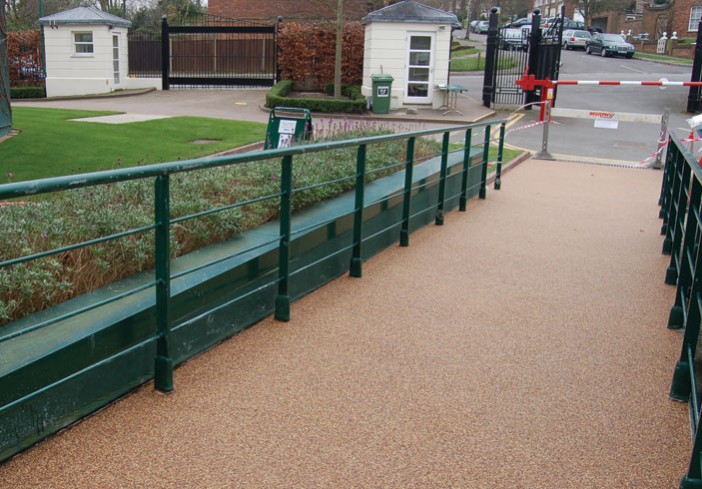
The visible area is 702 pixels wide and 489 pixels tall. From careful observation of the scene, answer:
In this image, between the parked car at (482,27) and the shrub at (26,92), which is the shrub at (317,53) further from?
the parked car at (482,27)

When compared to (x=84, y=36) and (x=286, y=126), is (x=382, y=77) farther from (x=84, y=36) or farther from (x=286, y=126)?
(x=84, y=36)

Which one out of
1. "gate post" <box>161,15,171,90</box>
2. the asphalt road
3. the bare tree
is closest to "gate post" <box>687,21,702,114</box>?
the asphalt road

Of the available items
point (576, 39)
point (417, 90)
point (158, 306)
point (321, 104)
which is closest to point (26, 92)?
point (321, 104)

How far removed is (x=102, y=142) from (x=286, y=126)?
3.79 meters

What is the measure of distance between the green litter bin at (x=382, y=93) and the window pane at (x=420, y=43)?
1.98m

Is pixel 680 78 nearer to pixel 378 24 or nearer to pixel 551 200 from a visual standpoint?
pixel 378 24

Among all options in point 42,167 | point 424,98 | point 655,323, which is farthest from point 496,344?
point 424,98

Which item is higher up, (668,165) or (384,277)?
(668,165)

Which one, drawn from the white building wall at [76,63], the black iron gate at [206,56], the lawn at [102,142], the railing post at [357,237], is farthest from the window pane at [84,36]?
the railing post at [357,237]

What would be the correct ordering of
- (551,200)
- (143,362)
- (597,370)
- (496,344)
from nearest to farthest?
1. (143,362)
2. (597,370)
3. (496,344)
4. (551,200)

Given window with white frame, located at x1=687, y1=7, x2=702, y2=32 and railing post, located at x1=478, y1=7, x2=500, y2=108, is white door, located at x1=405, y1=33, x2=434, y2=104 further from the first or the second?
window with white frame, located at x1=687, y1=7, x2=702, y2=32

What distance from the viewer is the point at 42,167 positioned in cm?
1054

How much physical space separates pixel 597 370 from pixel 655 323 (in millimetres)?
1237

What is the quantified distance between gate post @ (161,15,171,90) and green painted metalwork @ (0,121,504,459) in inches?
998
